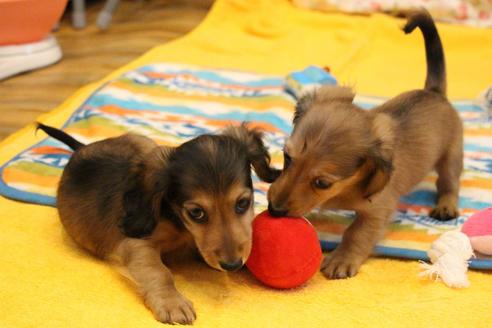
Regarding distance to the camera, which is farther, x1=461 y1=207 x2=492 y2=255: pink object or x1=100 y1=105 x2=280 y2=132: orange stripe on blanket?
x1=100 y1=105 x2=280 y2=132: orange stripe on blanket

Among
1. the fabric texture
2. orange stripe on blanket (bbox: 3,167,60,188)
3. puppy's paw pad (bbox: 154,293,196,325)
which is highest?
the fabric texture

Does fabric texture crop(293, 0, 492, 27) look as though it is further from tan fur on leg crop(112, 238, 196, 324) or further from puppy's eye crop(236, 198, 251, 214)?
tan fur on leg crop(112, 238, 196, 324)

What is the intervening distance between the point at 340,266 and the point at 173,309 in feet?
2.05

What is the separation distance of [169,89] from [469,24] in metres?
2.61

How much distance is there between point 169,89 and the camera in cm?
380

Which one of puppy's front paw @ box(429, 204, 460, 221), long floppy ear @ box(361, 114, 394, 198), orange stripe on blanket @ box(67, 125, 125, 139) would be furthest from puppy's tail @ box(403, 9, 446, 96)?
orange stripe on blanket @ box(67, 125, 125, 139)

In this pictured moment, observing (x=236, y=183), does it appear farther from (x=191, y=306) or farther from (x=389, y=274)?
(x=389, y=274)

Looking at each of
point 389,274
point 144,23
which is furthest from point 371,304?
point 144,23

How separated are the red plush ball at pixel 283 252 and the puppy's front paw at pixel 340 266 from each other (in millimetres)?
126

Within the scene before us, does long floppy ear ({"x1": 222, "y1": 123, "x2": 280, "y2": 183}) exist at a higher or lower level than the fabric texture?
higher

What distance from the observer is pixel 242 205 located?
1.87 metres

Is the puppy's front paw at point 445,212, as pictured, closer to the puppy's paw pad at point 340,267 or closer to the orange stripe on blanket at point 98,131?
the puppy's paw pad at point 340,267

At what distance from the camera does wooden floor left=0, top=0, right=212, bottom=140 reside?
389 centimetres

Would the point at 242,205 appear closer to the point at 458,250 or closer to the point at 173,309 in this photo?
the point at 173,309
